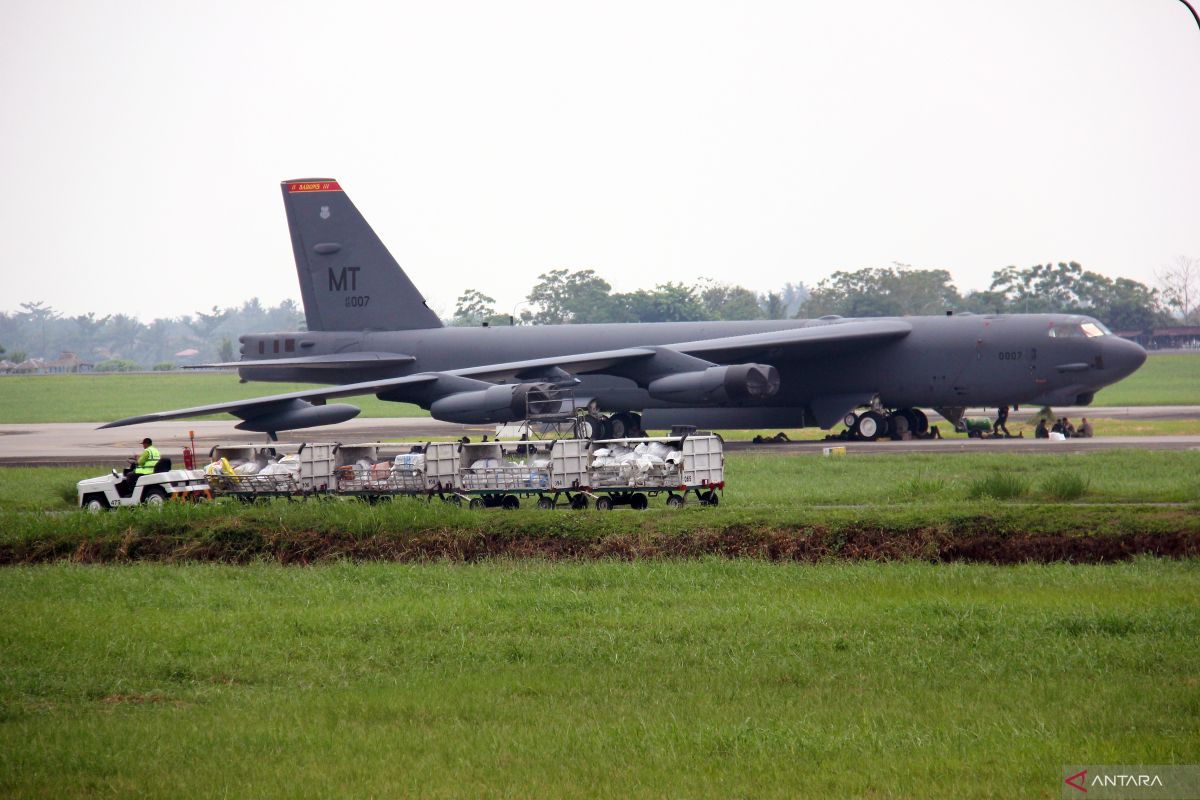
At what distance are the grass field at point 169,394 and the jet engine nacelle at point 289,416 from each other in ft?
109

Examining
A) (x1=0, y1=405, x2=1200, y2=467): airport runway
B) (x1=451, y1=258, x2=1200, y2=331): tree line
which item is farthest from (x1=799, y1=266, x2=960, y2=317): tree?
(x1=0, y1=405, x2=1200, y2=467): airport runway

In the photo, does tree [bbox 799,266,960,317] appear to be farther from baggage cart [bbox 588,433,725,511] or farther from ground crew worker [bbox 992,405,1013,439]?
baggage cart [bbox 588,433,725,511]

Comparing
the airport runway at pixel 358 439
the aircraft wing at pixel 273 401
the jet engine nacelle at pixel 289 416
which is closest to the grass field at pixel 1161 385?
the airport runway at pixel 358 439

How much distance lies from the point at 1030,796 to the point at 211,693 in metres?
6.06

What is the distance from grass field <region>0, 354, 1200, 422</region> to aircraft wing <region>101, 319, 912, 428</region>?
→ 23.4m

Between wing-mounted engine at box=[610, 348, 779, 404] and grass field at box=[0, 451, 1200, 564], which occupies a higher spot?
wing-mounted engine at box=[610, 348, 779, 404]

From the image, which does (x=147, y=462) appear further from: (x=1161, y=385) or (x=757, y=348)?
(x=1161, y=385)

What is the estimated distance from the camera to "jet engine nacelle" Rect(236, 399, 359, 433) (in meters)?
27.1

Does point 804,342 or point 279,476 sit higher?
point 804,342

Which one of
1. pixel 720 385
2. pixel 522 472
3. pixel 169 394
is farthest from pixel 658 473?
pixel 169 394

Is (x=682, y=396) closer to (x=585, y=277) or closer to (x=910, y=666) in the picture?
(x=910, y=666)

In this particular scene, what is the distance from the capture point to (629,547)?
16734mm

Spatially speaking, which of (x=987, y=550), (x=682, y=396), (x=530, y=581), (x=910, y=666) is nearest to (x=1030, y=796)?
(x=910, y=666)

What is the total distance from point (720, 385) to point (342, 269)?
1314 cm
